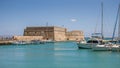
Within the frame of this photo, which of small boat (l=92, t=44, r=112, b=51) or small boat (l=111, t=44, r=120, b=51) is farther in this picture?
small boat (l=92, t=44, r=112, b=51)

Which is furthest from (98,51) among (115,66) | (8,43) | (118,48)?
(8,43)

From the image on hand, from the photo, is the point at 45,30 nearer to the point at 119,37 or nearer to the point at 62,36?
the point at 62,36

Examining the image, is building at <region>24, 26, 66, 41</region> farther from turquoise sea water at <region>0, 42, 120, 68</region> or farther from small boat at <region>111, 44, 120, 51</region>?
turquoise sea water at <region>0, 42, 120, 68</region>

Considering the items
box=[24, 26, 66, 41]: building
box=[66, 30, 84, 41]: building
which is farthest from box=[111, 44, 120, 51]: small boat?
box=[66, 30, 84, 41]: building

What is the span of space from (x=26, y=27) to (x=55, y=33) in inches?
473

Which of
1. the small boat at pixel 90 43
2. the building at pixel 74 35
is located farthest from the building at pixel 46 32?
the small boat at pixel 90 43

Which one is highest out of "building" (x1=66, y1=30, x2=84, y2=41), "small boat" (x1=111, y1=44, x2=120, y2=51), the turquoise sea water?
"building" (x1=66, y1=30, x2=84, y2=41)

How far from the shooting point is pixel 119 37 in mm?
40000

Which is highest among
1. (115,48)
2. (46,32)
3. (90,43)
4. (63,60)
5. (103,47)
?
(46,32)

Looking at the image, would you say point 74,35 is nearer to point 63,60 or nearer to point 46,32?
point 46,32

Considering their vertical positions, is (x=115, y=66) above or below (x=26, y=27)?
below

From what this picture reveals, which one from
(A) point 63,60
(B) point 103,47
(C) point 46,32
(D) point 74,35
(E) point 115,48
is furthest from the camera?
(D) point 74,35

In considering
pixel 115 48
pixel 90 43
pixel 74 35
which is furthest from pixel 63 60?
pixel 74 35

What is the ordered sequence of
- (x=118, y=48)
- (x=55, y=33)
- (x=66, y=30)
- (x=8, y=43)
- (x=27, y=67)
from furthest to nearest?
(x=66, y=30) < (x=55, y=33) < (x=8, y=43) < (x=118, y=48) < (x=27, y=67)
